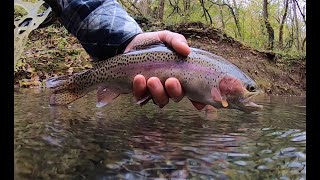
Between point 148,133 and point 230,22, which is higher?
point 230,22

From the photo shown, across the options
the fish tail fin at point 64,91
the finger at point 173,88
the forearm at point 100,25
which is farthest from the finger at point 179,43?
the fish tail fin at point 64,91

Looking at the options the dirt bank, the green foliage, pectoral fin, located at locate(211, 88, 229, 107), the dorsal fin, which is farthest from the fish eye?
the green foliage

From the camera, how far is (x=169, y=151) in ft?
4.06

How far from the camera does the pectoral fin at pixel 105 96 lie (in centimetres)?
177

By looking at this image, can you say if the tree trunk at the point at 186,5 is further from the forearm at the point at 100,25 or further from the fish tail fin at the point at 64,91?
the fish tail fin at the point at 64,91

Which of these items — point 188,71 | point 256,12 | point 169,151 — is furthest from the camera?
point 256,12

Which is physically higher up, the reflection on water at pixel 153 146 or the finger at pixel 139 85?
the finger at pixel 139 85

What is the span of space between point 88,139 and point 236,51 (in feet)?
19.9

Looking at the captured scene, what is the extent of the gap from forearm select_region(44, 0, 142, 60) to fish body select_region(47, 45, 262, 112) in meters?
0.21

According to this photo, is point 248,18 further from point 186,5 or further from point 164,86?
point 164,86

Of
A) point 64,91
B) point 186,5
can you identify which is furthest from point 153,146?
point 186,5

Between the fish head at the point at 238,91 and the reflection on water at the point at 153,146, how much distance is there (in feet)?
0.38
